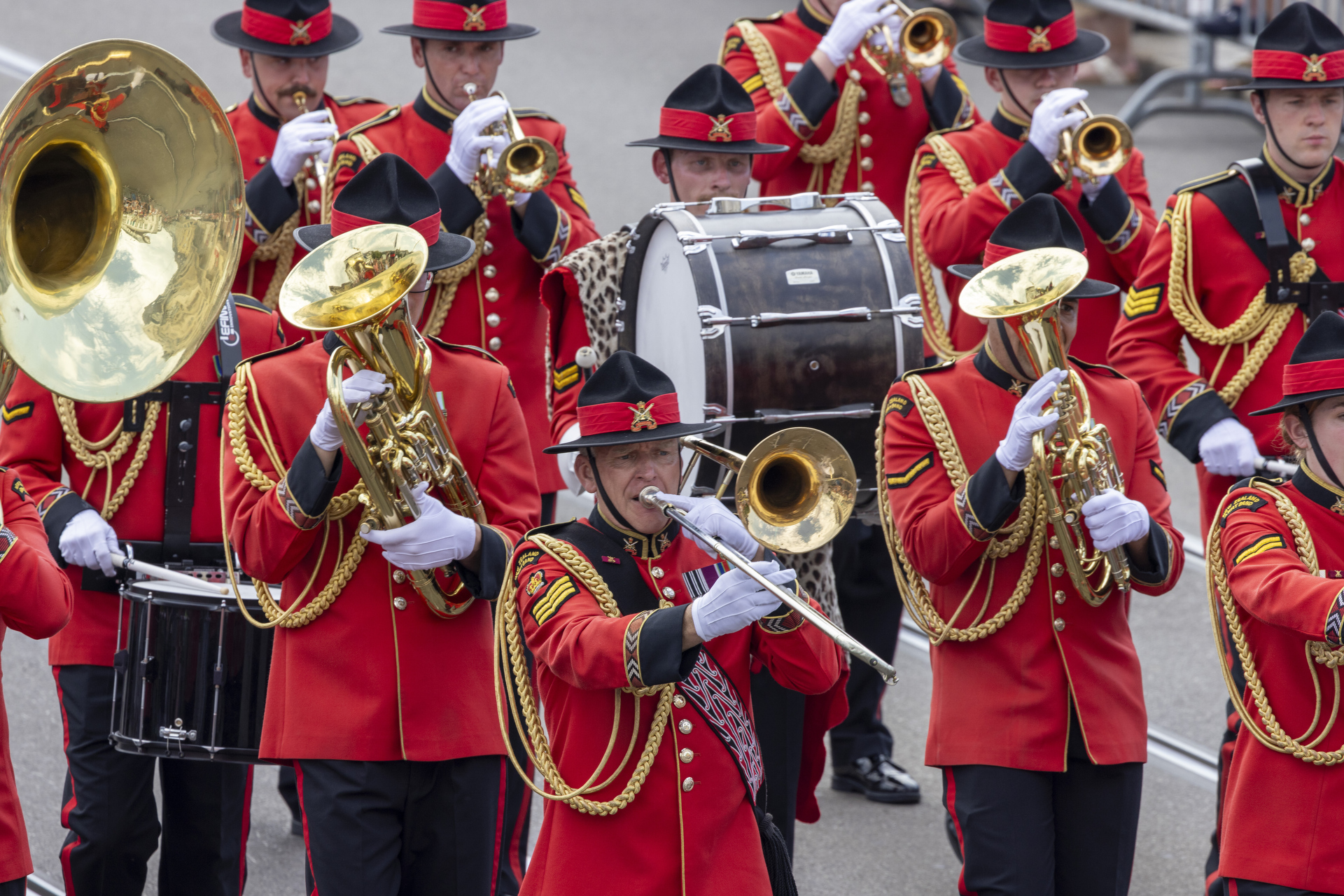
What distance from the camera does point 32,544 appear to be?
14.0 ft

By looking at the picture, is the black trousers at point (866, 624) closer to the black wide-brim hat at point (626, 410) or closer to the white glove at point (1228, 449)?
the white glove at point (1228, 449)

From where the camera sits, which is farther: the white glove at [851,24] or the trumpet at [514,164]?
the white glove at [851,24]

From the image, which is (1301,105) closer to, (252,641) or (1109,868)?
(1109,868)

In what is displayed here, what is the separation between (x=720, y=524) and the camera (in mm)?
4012

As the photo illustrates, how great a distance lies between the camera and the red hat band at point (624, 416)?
4.20 metres

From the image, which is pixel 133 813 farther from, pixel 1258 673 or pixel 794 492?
pixel 1258 673

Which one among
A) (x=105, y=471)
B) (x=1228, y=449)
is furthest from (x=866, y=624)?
(x=105, y=471)

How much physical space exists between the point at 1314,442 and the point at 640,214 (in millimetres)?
8032

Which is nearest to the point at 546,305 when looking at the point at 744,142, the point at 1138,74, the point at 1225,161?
the point at 744,142

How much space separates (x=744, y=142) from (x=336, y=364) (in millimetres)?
2157

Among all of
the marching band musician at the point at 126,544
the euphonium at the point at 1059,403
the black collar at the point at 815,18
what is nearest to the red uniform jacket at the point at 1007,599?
the euphonium at the point at 1059,403

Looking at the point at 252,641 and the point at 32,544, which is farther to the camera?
the point at 252,641

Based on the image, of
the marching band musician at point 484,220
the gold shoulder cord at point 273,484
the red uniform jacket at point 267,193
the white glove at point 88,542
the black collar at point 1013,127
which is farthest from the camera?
the black collar at point 1013,127

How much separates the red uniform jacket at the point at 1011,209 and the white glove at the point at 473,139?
158 cm
